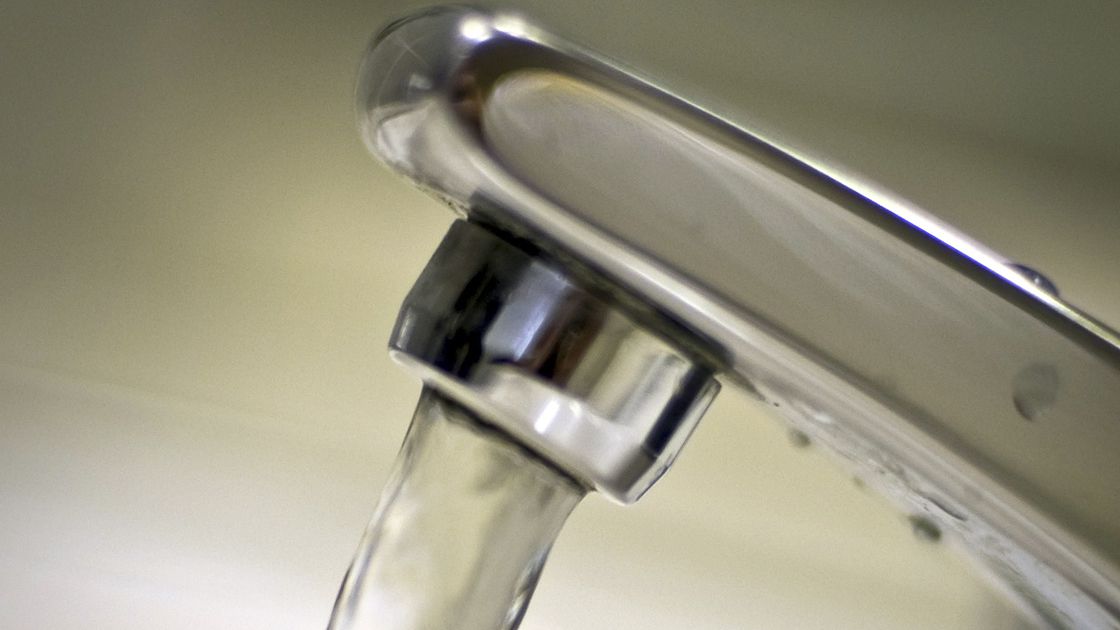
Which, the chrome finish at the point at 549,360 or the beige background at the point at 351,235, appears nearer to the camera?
the chrome finish at the point at 549,360

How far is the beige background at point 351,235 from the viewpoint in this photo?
43 centimetres

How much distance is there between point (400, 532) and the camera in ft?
0.61

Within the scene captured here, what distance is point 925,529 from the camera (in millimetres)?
257

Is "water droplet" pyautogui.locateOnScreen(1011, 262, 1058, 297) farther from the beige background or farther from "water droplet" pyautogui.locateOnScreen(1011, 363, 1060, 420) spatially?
the beige background

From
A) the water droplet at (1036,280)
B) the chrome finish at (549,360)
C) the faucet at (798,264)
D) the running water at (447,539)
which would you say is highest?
the water droplet at (1036,280)

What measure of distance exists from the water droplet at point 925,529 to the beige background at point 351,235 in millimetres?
175

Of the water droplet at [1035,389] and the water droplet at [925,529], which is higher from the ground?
the water droplet at [1035,389]

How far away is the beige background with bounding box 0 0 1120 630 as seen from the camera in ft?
1.43

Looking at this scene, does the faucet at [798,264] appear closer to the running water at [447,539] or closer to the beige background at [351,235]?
the running water at [447,539]

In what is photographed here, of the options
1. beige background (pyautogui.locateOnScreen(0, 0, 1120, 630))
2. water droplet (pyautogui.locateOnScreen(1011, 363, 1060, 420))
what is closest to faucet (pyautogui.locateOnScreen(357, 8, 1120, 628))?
water droplet (pyautogui.locateOnScreen(1011, 363, 1060, 420))

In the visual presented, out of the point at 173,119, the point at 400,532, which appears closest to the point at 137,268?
the point at 173,119

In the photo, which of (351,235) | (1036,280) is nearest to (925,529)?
(1036,280)

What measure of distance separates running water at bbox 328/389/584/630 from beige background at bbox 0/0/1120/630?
230mm

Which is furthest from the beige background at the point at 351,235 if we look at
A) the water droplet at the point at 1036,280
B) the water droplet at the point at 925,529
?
the water droplet at the point at 1036,280
